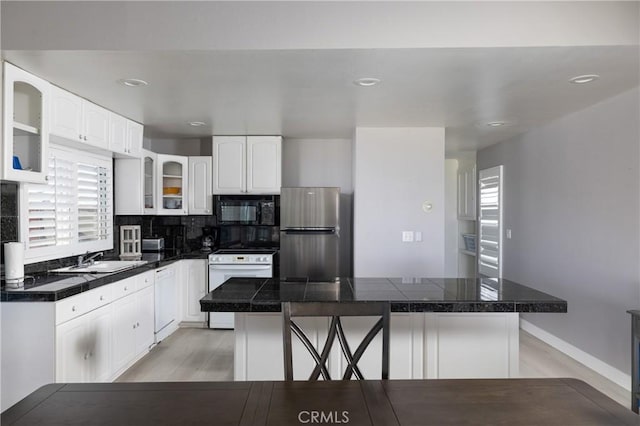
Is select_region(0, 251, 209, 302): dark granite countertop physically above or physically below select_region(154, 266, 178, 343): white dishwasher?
above

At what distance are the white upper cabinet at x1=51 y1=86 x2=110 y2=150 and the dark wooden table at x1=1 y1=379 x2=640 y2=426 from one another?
2.21 m

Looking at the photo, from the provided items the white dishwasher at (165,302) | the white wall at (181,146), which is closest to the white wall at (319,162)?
the white wall at (181,146)

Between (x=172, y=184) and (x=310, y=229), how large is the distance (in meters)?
1.79

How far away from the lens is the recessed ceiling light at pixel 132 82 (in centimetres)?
267

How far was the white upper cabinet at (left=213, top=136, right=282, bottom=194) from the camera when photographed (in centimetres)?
467

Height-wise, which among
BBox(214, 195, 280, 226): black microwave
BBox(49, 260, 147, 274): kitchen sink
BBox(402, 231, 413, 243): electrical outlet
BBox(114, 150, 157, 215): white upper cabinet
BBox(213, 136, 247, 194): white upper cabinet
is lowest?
BBox(49, 260, 147, 274): kitchen sink

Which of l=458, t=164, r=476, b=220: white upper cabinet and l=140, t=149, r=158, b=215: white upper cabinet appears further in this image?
l=458, t=164, r=476, b=220: white upper cabinet

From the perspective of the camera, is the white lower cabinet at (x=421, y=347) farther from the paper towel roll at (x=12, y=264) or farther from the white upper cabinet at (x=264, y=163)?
the white upper cabinet at (x=264, y=163)

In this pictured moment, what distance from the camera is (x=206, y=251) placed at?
4.82m

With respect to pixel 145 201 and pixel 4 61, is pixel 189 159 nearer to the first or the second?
pixel 145 201

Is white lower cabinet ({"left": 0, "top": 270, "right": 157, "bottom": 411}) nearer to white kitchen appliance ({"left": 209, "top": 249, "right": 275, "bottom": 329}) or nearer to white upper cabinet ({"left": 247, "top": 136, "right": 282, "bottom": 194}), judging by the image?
white kitchen appliance ({"left": 209, "top": 249, "right": 275, "bottom": 329})

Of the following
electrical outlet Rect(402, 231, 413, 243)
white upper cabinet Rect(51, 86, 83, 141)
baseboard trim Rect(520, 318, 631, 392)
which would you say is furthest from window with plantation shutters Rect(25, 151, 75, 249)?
baseboard trim Rect(520, 318, 631, 392)

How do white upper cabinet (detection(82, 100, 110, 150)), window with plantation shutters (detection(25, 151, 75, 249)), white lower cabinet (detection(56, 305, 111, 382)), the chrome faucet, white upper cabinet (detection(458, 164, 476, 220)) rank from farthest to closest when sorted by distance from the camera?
white upper cabinet (detection(458, 164, 476, 220))
the chrome faucet
white upper cabinet (detection(82, 100, 110, 150))
window with plantation shutters (detection(25, 151, 75, 249))
white lower cabinet (detection(56, 305, 111, 382))

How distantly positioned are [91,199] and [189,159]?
4.28ft
